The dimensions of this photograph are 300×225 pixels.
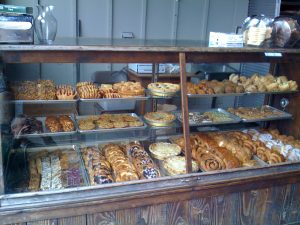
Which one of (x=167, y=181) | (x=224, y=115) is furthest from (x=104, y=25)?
(x=167, y=181)

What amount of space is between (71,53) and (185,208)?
1.18 metres

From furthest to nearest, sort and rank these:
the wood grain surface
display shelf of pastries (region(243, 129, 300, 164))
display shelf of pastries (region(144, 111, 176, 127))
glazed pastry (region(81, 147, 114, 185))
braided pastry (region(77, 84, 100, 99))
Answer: display shelf of pastries (region(243, 129, 300, 164)) → display shelf of pastries (region(144, 111, 176, 127)) → braided pastry (region(77, 84, 100, 99)) → glazed pastry (region(81, 147, 114, 185)) → the wood grain surface

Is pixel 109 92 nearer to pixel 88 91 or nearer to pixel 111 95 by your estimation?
pixel 111 95

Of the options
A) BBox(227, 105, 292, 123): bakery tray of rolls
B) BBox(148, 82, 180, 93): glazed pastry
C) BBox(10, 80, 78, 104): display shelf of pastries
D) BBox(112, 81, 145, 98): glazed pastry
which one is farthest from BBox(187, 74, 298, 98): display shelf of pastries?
BBox(10, 80, 78, 104): display shelf of pastries

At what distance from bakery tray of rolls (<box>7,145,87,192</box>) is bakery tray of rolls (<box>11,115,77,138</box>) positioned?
15 cm

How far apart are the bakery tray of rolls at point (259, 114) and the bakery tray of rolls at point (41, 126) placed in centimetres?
137

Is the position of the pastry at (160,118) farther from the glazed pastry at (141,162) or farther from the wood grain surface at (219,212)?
the wood grain surface at (219,212)

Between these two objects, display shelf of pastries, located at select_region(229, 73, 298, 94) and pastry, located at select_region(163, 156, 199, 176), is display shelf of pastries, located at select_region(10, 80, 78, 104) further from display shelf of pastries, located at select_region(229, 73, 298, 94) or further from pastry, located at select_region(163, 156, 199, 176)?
display shelf of pastries, located at select_region(229, 73, 298, 94)

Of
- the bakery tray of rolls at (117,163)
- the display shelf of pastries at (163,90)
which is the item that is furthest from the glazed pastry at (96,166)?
the display shelf of pastries at (163,90)

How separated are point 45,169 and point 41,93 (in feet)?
1.67

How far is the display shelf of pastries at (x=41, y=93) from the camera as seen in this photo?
1.89 metres

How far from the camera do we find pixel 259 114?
2625 millimetres

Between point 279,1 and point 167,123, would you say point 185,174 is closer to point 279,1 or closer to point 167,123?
point 167,123

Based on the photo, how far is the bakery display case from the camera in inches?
67.3
